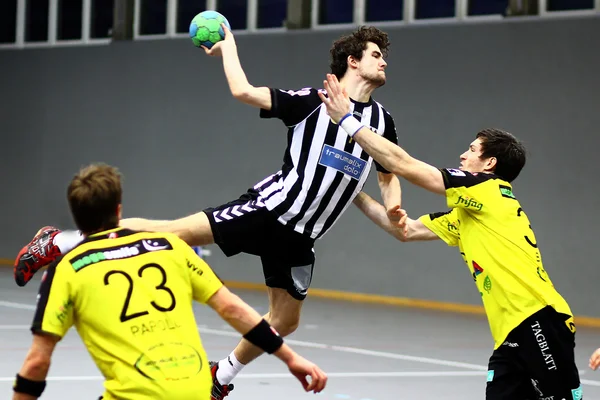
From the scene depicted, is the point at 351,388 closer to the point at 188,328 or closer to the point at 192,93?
the point at 188,328

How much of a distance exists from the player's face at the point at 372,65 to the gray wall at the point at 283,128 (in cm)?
770

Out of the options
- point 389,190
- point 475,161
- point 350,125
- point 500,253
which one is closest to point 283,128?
Result: point 389,190

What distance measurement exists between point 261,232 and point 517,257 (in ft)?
5.62

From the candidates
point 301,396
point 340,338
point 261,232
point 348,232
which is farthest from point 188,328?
point 348,232

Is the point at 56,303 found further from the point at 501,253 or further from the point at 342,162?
the point at 342,162

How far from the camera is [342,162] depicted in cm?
605

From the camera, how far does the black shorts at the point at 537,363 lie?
4.73 metres

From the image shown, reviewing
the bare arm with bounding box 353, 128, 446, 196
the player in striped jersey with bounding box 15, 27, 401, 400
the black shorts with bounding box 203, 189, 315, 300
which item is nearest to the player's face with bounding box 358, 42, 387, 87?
the player in striped jersey with bounding box 15, 27, 401, 400

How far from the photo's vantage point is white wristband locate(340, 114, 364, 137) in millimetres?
5012

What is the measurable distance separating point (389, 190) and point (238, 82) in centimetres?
133

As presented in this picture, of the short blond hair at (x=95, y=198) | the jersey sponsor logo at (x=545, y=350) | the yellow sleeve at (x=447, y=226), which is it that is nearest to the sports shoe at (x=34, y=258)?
the yellow sleeve at (x=447, y=226)

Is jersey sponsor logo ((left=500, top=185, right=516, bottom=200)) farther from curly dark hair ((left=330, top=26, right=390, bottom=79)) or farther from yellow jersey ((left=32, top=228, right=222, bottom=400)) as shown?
yellow jersey ((left=32, top=228, right=222, bottom=400))

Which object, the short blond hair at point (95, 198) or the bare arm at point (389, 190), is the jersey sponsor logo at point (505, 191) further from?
the short blond hair at point (95, 198)

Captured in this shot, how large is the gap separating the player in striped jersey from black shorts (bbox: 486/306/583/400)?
1.53 meters
